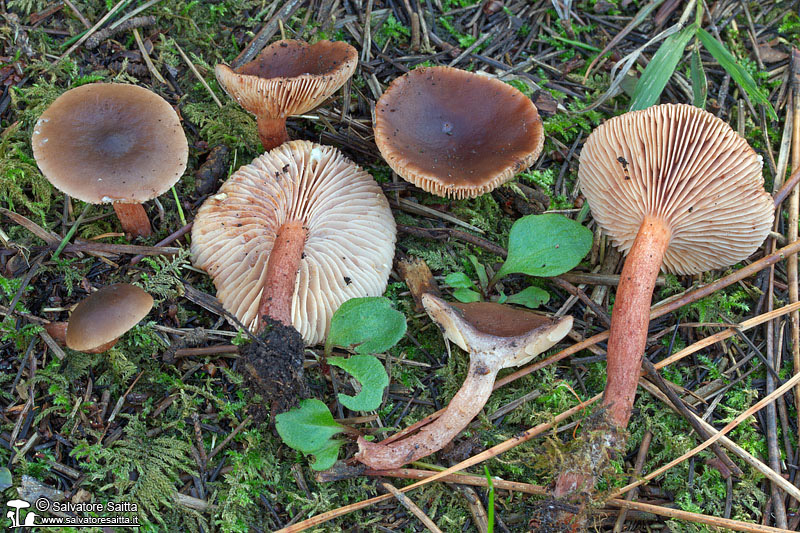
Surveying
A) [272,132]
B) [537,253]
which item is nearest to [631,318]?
[537,253]

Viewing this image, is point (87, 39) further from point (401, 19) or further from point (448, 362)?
point (448, 362)

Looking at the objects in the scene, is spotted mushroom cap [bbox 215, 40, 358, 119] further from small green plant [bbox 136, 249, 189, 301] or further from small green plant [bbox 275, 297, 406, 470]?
small green plant [bbox 275, 297, 406, 470]

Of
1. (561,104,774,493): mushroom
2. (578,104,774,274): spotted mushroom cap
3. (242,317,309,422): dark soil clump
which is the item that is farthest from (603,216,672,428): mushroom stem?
(242,317,309,422): dark soil clump

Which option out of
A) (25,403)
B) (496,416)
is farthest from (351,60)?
(25,403)

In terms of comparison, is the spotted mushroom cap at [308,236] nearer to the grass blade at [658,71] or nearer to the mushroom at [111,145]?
the mushroom at [111,145]

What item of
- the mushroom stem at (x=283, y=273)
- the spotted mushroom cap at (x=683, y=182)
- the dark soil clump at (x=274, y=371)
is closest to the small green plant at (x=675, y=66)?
the spotted mushroom cap at (x=683, y=182)

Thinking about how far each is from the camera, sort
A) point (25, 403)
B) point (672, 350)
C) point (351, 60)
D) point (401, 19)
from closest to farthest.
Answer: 1. point (25, 403)
2. point (351, 60)
3. point (672, 350)
4. point (401, 19)
